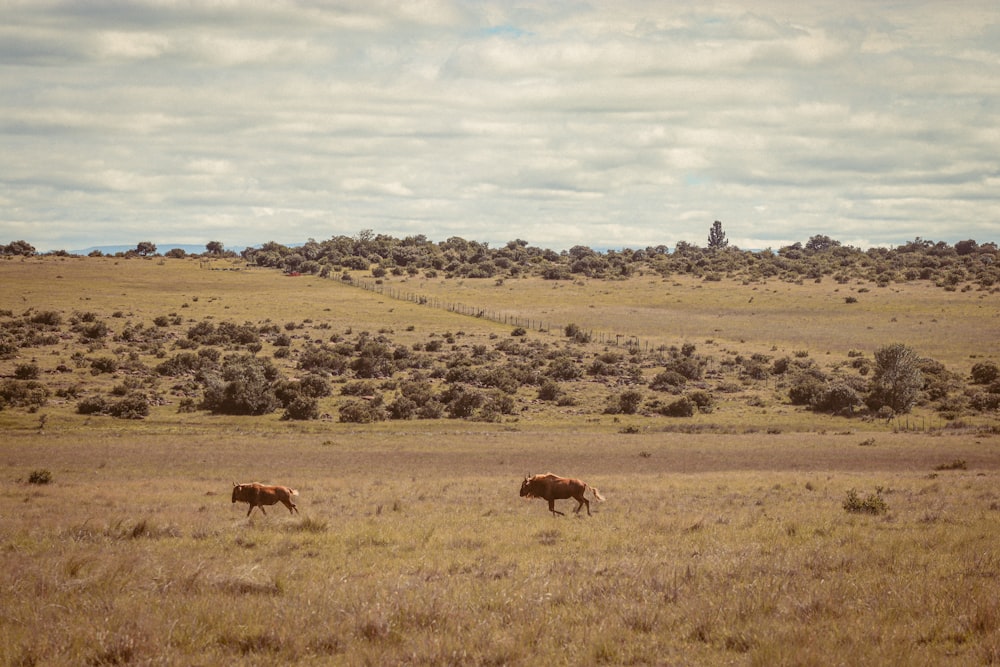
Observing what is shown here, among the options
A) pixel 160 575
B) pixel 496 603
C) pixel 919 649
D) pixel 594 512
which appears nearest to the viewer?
pixel 919 649

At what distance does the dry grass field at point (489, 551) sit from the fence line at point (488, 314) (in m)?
42.4

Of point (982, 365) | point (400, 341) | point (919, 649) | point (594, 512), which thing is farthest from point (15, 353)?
point (982, 365)

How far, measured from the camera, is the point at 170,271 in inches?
5423

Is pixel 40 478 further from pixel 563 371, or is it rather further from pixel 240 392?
pixel 563 371

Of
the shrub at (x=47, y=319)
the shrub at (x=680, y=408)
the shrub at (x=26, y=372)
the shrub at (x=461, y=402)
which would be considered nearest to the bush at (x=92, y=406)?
the shrub at (x=26, y=372)

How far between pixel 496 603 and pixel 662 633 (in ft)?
7.01

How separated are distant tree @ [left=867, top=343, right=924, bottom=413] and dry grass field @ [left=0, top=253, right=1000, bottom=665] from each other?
1104 centimetres

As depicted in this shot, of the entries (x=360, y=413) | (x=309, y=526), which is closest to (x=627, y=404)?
(x=360, y=413)

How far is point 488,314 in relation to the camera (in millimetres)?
106875

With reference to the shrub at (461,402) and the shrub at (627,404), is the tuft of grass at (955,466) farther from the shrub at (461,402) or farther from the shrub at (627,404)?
the shrub at (461,402)

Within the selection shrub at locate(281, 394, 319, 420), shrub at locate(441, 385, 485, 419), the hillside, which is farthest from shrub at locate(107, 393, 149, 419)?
shrub at locate(441, 385, 485, 419)

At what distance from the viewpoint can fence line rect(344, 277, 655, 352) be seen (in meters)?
88.1

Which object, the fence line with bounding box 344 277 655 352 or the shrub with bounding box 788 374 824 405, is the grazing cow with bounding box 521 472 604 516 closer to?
the shrub with bounding box 788 374 824 405

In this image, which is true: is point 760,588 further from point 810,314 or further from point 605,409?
point 810,314
